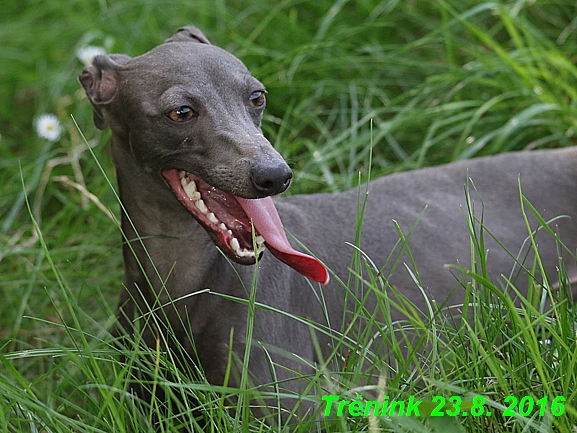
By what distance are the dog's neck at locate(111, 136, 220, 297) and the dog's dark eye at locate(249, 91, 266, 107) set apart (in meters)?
0.40

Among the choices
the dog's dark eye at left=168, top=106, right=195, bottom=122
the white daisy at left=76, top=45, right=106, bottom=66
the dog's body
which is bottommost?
the white daisy at left=76, top=45, right=106, bottom=66

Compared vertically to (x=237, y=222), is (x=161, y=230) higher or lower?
lower

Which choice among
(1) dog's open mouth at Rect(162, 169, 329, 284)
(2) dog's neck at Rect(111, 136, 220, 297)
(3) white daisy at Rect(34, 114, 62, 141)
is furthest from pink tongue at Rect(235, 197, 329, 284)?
(3) white daisy at Rect(34, 114, 62, 141)

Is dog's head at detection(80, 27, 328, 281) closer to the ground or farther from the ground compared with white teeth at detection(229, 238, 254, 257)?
farther from the ground

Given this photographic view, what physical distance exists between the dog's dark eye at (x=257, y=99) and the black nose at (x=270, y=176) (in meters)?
0.40

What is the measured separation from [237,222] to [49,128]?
2.42 metres

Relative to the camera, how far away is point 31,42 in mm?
5504

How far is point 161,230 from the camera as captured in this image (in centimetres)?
288

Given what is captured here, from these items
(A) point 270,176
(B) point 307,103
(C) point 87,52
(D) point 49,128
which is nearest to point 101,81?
(A) point 270,176

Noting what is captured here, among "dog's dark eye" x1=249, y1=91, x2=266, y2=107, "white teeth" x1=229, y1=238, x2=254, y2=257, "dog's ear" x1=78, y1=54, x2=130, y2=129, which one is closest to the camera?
"white teeth" x1=229, y1=238, x2=254, y2=257

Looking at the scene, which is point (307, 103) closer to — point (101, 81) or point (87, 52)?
point (87, 52)

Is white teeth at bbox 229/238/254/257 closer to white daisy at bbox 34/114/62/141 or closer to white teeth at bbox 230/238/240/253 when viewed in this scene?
white teeth at bbox 230/238/240/253

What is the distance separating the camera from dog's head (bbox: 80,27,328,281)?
2494 mm

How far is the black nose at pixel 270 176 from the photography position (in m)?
2.43
